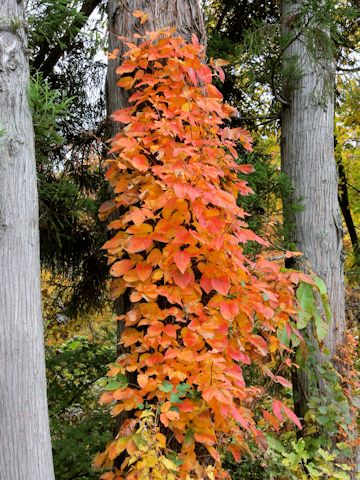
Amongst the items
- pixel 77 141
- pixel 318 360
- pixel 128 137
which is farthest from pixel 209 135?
pixel 318 360

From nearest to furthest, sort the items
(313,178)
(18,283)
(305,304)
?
(18,283) → (305,304) → (313,178)

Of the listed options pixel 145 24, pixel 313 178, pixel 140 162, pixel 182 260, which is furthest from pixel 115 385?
pixel 313 178

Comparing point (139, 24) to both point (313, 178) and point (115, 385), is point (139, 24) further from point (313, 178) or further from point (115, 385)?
point (313, 178)

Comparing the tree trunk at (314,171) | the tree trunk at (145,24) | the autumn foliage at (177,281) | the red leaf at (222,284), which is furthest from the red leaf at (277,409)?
the tree trunk at (314,171)

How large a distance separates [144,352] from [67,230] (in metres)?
2.07

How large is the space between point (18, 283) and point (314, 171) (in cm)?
280

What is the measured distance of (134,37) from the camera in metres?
2.73

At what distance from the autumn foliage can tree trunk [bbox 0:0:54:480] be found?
324 mm

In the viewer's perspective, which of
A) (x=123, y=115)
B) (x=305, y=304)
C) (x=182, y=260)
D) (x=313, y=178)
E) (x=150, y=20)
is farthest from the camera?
(x=313, y=178)

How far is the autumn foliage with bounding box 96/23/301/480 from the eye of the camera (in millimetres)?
2250

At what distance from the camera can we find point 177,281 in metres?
2.35

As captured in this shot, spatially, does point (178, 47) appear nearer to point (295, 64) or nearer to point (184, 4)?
point (184, 4)

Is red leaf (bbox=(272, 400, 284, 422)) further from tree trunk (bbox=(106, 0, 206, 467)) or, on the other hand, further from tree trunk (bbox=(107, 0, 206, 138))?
tree trunk (bbox=(107, 0, 206, 138))

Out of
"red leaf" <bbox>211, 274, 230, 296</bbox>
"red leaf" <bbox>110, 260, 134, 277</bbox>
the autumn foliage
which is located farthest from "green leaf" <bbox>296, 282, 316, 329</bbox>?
"red leaf" <bbox>110, 260, 134, 277</bbox>
